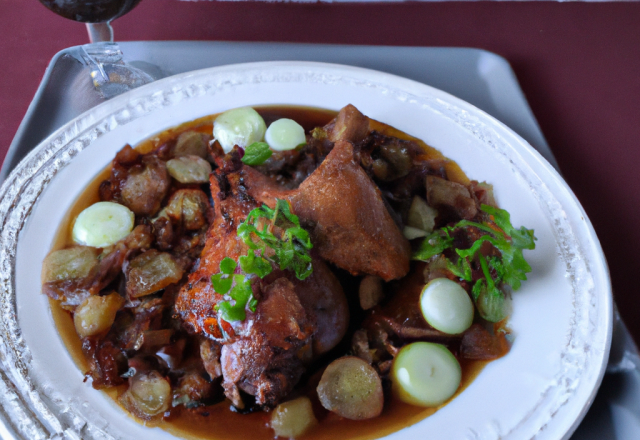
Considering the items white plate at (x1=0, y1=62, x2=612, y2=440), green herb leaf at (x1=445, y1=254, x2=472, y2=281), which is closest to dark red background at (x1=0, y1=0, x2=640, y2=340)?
white plate at (x1=0, y1=62, x2=612, y2=440)

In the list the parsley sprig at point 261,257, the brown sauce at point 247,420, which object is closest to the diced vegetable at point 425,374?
the brown sauce at point 247,420

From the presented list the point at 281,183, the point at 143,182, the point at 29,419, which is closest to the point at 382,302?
the point at 281,183

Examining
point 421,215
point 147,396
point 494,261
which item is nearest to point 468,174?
point 421,215

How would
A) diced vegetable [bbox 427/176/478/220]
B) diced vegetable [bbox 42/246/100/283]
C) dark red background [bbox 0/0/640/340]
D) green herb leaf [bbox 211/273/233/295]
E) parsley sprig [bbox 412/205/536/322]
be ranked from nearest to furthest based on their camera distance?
green herb leaf [bbox 211/273/233/295] < parsley sprig [bbox 412/205/536/322] < diced vegetable [bbox 42/246/100/283] < diced vegetable [bbox 427/176/478/220] < dark red background [bbox 0/0/640/340]

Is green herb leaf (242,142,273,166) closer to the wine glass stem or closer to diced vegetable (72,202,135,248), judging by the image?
diced vegetable (72,202,135,248)

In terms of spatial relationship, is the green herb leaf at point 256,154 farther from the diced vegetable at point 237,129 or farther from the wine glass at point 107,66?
the wine glass at point 107,66

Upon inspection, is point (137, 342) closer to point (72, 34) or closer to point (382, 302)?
point (382, 302)
